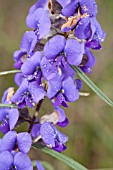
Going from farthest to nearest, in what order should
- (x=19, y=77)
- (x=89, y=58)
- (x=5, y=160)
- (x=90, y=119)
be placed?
(x=90, y=119)
(x=19, y=77)
(x=89, y=58)
(x=5, y=160)

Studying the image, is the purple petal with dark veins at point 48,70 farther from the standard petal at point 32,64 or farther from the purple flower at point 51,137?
the purple flower at point 51,137

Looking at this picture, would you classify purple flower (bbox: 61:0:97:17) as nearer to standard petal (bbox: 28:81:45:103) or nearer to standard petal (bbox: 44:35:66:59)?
standard petal (bbox: 44:35:66:59)

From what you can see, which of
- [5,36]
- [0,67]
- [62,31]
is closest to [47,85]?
[62,31]

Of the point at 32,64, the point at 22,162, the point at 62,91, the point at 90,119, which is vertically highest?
the point at 32,64

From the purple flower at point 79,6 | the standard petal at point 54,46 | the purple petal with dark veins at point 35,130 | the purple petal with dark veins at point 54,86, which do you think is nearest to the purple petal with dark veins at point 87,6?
the purple flower at point 79,6

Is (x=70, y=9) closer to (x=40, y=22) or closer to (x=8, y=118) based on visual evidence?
(x=40, y=22)

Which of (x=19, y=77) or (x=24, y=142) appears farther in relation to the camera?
(x=19, y=77)

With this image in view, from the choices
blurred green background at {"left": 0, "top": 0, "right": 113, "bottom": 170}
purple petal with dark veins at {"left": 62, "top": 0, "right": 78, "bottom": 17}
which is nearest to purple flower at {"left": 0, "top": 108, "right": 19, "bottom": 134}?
purple petal with dark veins at {"left": 62, "top": 0, "right": 78, "bottom": 17}

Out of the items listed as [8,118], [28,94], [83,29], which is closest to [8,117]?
[8,118]

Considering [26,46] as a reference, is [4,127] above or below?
below
